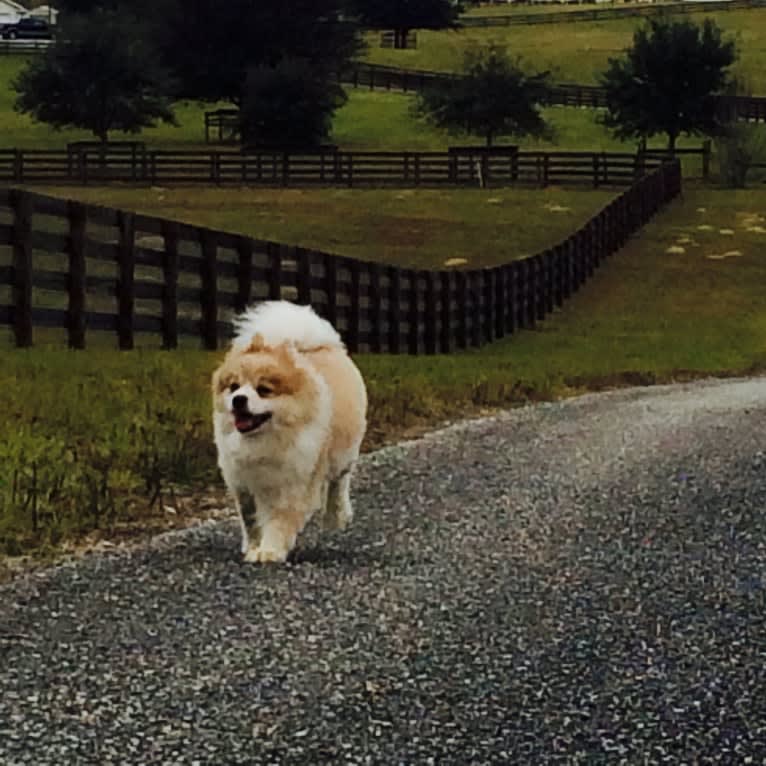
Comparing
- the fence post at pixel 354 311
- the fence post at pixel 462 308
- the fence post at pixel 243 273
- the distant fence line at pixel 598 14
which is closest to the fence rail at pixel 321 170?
the fence post at pixel 462 308

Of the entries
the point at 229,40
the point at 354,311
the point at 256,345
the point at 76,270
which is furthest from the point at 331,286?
the point at 229,40

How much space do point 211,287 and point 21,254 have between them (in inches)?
124

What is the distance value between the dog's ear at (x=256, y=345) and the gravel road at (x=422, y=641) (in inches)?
35.9

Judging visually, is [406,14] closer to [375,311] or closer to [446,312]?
[446,312]

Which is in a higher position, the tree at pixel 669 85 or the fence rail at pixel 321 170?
the tree at pixel 669 85

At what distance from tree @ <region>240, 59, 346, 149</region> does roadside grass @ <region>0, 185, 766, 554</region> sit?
44.3 m

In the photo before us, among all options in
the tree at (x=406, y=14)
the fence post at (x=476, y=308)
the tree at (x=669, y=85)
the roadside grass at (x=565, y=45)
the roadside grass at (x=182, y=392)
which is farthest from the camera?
the tree at (x=406, y=14)

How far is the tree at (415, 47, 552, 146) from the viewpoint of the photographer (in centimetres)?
7862

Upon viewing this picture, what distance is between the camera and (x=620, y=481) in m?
11.2

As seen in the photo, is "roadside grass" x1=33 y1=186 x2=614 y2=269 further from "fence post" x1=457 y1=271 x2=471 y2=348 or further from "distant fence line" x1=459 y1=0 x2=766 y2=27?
"distant fence line" x1=459 y1=0 x2=766 y2=27

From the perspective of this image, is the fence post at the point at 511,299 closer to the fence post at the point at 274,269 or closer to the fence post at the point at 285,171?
the fence post at the point at 274,269

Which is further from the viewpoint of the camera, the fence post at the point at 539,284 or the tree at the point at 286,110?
the tree at the point at 286,110

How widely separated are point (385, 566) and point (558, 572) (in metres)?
0.74

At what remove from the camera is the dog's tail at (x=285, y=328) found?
27.2 ft
